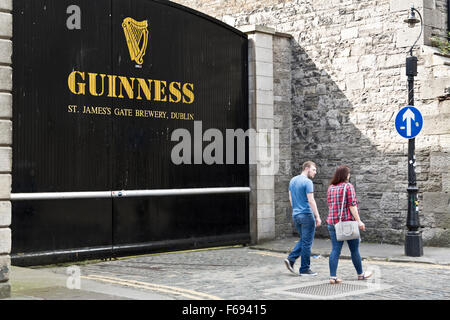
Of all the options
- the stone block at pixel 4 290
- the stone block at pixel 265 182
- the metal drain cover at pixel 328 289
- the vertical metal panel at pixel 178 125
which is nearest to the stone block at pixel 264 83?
the vertical metal panel at pixel 178 125

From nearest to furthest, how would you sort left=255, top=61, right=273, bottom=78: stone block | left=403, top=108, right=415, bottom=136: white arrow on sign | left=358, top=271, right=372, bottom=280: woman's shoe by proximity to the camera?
left=358, top=271, right=372, bottom=280: woman's shoe
left=403, top=108, right=415, bottom=136: white arrow on sign
left=255, top=61, right=273, bottom=78: stone block

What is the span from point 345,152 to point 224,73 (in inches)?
125

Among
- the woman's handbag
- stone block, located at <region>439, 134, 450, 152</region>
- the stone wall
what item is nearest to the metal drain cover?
the woman's handbag

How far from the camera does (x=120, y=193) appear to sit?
12.8 m

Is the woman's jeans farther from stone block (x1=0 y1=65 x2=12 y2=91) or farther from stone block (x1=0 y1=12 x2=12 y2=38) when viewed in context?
stone block (x1=0 y1=12 x2=12 y2=38)

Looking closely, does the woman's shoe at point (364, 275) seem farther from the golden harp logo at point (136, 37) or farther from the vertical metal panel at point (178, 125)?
the golden harp logo at point (136, 37)

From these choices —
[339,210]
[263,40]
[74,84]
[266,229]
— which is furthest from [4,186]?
[263,40]

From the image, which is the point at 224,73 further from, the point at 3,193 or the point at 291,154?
the point at 3,193

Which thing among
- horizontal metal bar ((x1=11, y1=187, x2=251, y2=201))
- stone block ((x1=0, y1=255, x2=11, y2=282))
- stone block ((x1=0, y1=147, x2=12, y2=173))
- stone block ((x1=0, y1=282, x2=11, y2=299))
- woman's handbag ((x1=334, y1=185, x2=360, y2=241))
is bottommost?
stone block ((x1=0, y1=282, x2=11, y2=299))

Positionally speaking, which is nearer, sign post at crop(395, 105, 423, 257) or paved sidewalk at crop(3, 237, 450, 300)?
paved sidewalk at crop(3, 237, 450, 300)

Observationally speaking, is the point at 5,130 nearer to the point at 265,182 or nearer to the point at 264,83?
the point at 265,182

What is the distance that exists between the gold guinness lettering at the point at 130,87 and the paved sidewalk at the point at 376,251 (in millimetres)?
3508

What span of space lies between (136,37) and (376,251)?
609 centimetres

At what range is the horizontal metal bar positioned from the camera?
11.6 m
